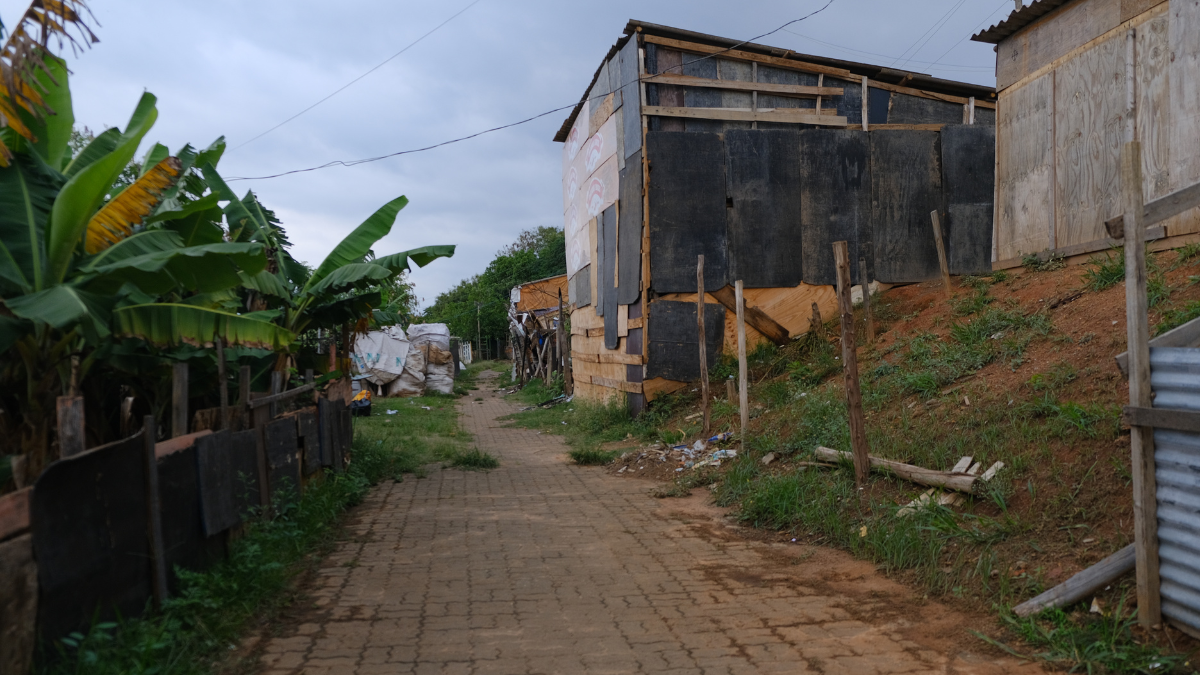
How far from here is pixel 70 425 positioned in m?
3.79

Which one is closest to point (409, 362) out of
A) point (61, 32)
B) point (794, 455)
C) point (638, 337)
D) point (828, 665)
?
point (638, 337)

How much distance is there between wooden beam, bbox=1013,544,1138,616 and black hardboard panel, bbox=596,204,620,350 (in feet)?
32.8

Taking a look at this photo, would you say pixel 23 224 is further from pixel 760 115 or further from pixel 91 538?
pixel 760 115

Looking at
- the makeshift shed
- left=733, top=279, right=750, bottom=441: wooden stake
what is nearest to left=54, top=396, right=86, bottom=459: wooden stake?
left=733, top=279, right=750, bottom=441: wooden stake

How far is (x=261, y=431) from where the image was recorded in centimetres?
644

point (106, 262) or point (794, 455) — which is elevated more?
point (106, 262)

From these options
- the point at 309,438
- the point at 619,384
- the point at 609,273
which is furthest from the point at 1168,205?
the point at 609,273

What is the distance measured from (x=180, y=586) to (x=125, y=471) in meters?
0.90

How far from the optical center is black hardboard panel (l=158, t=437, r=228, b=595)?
14.4 feet

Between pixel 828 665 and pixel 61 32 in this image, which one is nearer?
pixel 828 665

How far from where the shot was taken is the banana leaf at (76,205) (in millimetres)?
5008

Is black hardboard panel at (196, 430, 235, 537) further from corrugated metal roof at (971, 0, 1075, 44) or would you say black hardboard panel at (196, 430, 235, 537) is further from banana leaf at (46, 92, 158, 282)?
corrugated metal roof at (971, 0, 1075, 44)

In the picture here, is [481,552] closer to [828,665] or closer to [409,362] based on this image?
[828,665]

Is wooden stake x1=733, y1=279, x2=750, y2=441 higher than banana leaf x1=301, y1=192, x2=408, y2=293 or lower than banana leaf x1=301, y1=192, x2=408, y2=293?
lower
